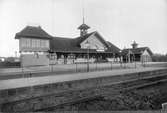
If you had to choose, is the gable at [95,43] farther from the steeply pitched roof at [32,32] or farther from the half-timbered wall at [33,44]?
the steeply pitched roof at [32,32]

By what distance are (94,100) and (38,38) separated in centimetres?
1713

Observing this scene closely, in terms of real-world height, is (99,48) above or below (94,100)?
above

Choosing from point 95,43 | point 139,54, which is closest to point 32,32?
point 95,43

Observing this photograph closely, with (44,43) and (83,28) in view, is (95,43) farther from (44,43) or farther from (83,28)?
(44,43)

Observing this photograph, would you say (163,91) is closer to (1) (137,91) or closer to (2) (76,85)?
(1) (137,91)

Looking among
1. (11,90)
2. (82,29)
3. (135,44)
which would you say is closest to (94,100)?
(11,90)

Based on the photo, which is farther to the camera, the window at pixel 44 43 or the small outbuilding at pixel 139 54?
the small outbuilding at pixel 139 54

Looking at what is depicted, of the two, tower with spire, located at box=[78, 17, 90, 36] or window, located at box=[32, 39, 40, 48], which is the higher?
tower with spire, located at box=[78, 17, 90, 36]

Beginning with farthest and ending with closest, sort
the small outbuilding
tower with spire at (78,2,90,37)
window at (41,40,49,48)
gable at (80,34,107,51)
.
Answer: the small outbuilding → tower with spire at (78,2,90,37) → gable at (80,34,107,51) → window at (41,40,49,48)

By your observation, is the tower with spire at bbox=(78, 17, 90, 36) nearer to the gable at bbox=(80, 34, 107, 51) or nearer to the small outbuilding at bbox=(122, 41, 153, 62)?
the gable at bbox=(80, 34, 107, 51)

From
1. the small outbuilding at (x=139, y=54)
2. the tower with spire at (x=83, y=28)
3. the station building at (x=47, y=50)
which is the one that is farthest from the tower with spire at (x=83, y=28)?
the small outbuilding at (x=139, y=54)

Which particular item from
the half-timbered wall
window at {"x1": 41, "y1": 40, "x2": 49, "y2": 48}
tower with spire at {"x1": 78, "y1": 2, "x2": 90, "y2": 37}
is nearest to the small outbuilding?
tower with spire at {"x1": 78, "y1": 2, "x2": 90, "y2": 37}

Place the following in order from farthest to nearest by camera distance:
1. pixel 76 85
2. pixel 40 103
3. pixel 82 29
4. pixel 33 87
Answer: pixel 82 29
pixel 76 85
pixel 33 87
pixel 40 103

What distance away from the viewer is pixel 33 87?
5.96 metres
